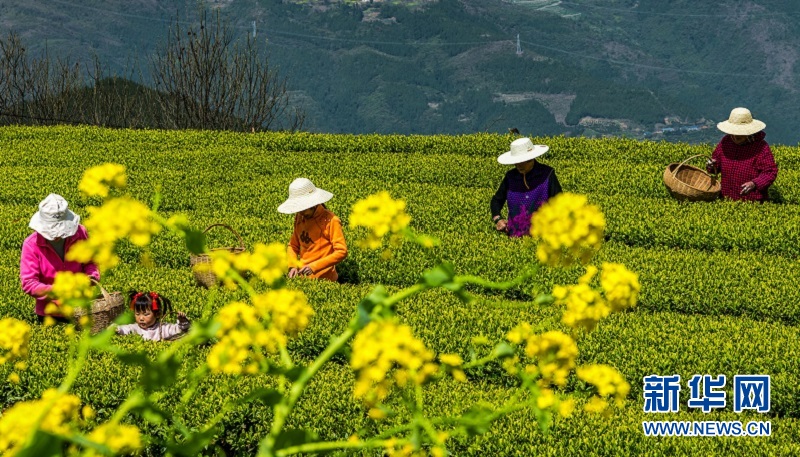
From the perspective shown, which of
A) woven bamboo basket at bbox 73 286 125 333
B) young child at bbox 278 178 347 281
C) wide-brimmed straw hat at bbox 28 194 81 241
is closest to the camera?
wide-brimmed straw hat at bbox 28 194 81 241

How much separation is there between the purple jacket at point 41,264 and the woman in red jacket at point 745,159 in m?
7.51

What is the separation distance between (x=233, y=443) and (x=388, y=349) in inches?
178

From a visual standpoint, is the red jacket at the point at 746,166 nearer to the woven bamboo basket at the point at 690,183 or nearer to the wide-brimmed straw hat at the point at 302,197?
the woven bamboo basket at the point at 690,183

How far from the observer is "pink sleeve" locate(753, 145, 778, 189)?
10836 mm

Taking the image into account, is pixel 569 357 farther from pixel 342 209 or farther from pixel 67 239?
pixel 342 209

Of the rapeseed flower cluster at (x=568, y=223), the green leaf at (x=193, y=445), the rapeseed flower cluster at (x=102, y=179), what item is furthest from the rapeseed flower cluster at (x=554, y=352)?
the rapeseed flower cluster at (x=102, y=179)

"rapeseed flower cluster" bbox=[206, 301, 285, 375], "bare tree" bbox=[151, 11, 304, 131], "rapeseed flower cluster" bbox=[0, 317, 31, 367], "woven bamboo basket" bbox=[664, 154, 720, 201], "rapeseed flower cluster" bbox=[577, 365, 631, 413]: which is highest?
"rapeseed flower cluster" bbox=[206, 301, 285, 375]

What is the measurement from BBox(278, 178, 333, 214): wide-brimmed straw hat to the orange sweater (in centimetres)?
18

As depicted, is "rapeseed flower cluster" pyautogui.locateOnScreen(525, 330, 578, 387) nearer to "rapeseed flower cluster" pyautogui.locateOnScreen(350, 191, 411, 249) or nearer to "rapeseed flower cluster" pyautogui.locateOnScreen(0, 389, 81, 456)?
"rapeseed flower cluster" pyautogui.locateOnScreen(350, 191, 411, 249)

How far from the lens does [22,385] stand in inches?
255

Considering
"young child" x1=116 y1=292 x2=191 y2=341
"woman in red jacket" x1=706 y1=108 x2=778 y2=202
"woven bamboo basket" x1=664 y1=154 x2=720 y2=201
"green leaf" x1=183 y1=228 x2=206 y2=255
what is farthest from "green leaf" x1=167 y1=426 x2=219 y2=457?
"woven bamboo basket" x1=664 y1=154 x2=720 y2=201

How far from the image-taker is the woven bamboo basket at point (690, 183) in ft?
38.9

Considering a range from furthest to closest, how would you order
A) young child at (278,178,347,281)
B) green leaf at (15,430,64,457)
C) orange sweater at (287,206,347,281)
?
orange sweater at (287,206,347,281), young child at (278,178,347,281), green leaf at (15,430,64,457)

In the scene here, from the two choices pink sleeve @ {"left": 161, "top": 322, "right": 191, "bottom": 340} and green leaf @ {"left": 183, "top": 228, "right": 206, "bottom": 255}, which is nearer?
green leaf @ {"left": 183, "top": 228, "right": 206, "bottom": 255}
